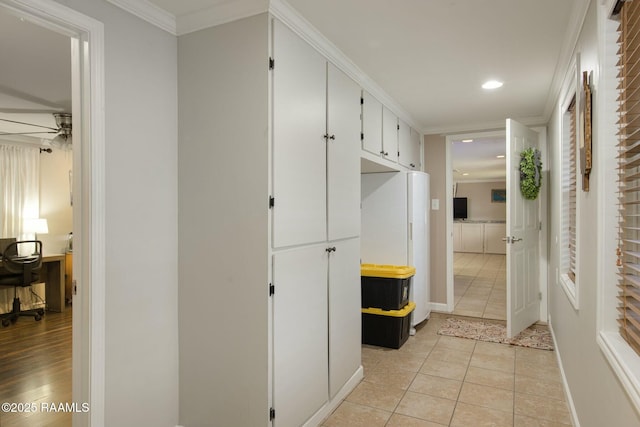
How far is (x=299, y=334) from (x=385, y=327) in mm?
1706

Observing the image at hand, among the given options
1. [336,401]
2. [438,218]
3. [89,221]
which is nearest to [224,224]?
[89,221]

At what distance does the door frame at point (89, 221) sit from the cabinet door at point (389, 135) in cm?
240

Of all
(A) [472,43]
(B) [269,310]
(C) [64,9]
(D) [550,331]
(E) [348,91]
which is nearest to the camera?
(C) [64,9]

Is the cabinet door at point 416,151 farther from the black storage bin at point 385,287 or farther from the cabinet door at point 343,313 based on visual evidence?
the cabinet door at point 343,313

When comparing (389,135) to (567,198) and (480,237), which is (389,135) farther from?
(480,237)

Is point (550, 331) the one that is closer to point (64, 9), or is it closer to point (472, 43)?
point (472, 43)

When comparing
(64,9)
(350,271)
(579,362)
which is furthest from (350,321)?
(64,9)

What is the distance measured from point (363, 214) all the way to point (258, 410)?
2.59 meters

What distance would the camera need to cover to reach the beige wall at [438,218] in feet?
16.3

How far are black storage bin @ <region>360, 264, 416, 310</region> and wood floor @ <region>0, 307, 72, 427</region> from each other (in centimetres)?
249

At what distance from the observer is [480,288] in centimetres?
638

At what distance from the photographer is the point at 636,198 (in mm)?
1380

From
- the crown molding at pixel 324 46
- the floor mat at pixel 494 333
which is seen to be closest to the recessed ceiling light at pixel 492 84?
the crown molding at pixel 324 46

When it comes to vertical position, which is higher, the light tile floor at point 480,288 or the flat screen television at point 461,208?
the flat screen television at point 461,208
